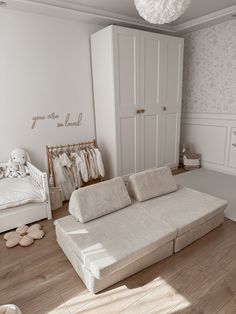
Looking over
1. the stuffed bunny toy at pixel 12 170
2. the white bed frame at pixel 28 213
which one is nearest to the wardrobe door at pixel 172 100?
the white bed frame at pixel 28 213

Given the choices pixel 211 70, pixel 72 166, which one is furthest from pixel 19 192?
pixel 211 70

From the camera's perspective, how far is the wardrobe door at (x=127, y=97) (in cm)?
287

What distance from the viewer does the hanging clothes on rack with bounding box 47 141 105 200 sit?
2.83 metres

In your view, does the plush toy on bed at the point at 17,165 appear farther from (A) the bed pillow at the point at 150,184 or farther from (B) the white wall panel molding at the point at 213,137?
(B) the white wall panel molding at the point at 213,137

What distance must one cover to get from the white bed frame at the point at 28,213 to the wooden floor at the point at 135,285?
305mm

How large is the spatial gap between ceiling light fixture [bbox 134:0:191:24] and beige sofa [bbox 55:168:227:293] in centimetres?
136

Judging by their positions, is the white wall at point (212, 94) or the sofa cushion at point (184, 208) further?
the white wall at point (212, 94)

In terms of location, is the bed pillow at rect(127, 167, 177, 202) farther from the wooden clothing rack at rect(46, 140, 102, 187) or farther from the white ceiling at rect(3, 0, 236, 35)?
the white ceiling at rect(3, 0, 236, 35)

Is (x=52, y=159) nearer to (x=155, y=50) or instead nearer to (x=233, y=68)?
(x=155, y=50)

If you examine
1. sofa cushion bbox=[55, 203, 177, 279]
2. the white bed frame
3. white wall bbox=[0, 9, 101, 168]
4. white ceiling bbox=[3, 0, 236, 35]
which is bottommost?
the white bed frame

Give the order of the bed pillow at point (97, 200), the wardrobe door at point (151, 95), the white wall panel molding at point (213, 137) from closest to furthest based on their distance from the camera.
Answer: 1. the bed pillow at point (97, 200)
2. the wardrobe door at point (151, 95)
3. the white wall panel molding at point (213, 137)

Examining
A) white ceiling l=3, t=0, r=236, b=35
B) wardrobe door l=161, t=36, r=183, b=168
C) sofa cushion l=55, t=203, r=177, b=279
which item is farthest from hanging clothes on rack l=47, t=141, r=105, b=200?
white ceiling l=3, t=0, r=236, b=35

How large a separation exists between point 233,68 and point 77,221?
317cm

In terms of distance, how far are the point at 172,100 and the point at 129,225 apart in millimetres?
2415
